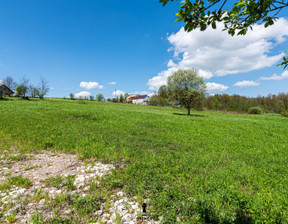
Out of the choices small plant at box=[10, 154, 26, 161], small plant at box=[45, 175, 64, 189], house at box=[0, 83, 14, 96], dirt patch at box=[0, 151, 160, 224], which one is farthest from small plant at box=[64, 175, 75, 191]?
house at box=[0, 83, 14, 96]

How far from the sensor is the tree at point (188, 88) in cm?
3078

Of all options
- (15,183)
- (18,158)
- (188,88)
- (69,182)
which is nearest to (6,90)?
(188,88)

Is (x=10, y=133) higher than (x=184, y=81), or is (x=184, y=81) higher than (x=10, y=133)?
(x=184, y=81)

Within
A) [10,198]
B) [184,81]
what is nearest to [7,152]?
[10,198]

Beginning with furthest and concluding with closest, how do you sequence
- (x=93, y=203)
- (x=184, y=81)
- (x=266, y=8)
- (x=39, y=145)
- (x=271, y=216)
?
(x=184, y=81), (x=39, y=145), (x=93, y=203), (x=271, y=216), (x=266, y=8)

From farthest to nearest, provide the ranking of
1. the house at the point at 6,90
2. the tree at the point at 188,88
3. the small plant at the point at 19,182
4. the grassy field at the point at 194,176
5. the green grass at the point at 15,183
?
the house at the point at 6,90 → the tree at the point at 188,88 → the small plant at the point at 19,182 → the green grass at the point at 15,183 → the grassy field at the point at 194,176

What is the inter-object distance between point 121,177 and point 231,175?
3.98m

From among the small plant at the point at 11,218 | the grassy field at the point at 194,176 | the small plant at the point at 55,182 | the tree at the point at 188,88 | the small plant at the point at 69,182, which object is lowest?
the small plant at the point at 11,218

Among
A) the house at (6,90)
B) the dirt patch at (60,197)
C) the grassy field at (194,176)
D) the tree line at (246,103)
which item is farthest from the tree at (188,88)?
the house at (6,90)

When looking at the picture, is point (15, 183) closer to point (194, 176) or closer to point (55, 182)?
point (55, 182)

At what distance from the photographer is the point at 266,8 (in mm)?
2465

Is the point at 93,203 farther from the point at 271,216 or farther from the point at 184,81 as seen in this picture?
the point at 184,81

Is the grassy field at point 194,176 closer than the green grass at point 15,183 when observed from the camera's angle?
Yes

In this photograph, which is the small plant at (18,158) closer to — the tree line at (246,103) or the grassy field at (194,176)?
the grassy field at (194,176)
